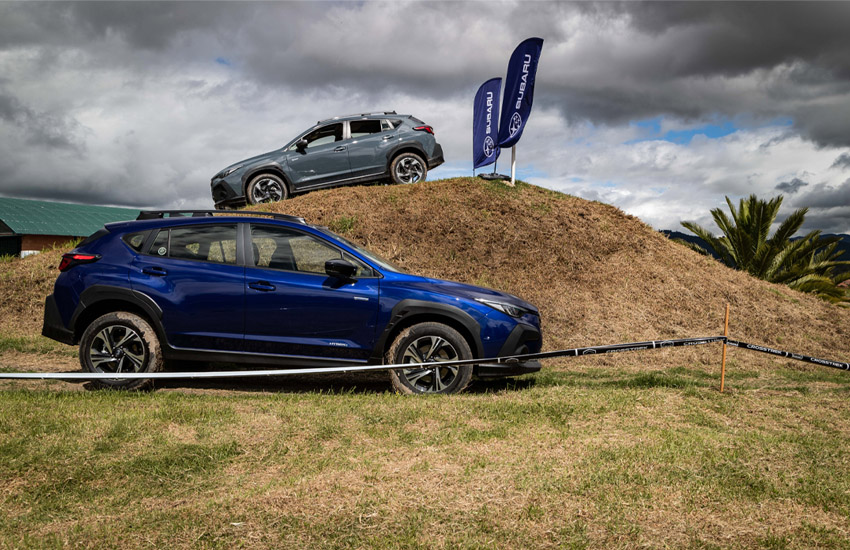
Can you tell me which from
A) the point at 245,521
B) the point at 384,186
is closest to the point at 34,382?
the point at 245,521

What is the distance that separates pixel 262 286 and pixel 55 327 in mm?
2151

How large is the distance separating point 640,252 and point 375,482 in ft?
40.9

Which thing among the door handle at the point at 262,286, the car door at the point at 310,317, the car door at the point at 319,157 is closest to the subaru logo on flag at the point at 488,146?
the car door at the point at 319,157

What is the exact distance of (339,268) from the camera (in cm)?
634

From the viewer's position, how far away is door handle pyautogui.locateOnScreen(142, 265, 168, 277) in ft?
21.2

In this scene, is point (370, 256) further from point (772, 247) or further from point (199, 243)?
point (772, 247)

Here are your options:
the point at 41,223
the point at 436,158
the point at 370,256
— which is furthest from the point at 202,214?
the point at 41,223

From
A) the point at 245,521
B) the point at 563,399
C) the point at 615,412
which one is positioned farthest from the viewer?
the point at 563,399

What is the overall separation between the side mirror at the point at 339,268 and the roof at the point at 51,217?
34862 millimetres

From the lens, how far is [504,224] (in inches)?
585

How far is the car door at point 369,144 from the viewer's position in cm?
1487

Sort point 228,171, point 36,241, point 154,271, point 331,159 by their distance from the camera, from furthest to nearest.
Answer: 1. point 36,241
2. point 331,159
3. point 228,171
4. point 154,271

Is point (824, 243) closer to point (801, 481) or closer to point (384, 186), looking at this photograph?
point (384, 186)

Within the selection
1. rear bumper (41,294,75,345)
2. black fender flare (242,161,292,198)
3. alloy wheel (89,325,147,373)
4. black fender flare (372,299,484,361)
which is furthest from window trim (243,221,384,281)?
black fender flare (242,161,292,198)
